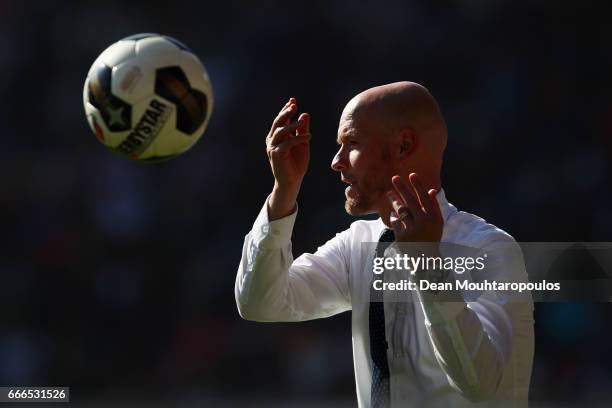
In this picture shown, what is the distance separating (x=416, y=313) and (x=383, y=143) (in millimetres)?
652

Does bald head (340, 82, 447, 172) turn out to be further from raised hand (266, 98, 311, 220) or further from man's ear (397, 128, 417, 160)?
raised hand (266, 98, 311, 220)

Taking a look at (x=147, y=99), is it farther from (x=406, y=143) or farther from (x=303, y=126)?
(x=406, y=143)

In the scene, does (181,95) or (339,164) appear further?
(181,95)

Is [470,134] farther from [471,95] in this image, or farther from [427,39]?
[427,39]

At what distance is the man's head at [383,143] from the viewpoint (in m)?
4.14

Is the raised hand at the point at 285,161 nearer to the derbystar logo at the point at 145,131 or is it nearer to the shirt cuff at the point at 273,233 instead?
the shirt cuff at the point at 273,233

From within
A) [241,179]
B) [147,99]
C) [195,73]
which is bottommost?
[147,99]

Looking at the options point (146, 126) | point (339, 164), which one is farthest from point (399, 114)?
point (146, 126)

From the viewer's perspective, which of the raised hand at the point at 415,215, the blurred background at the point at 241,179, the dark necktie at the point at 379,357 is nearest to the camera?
the raised hand at the point at 415,215

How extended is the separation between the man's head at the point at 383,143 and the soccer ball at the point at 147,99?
733 mm

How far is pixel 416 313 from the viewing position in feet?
13.1

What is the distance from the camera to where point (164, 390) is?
9586 millimetres

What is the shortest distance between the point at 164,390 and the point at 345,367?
163 cm

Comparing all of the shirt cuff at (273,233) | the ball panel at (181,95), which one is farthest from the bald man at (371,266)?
the ball panel at (181,95)
